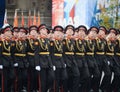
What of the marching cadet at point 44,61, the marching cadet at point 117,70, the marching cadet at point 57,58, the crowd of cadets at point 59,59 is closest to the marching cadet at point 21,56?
the crowd of cadets at point 59,59

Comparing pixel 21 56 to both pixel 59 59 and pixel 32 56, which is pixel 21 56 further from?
pixel 59 59

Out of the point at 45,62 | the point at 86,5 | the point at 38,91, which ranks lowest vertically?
the point at 38,91

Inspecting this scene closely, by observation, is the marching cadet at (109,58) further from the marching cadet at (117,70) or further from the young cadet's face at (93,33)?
the young cadet's face at (93,33)

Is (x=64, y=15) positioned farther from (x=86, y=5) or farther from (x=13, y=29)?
(x=13, y=29)

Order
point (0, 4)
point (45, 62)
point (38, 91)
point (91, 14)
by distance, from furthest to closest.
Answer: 1. point (0, 4)
2. point (91, 14)
3. point (38, 91)
4. point (45, 62)

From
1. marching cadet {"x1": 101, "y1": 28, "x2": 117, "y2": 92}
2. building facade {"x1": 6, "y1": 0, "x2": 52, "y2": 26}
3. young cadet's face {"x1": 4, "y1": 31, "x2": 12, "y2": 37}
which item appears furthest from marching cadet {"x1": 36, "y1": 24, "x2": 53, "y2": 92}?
building facade {"x1": 6, "y1": 0, "x2": 52, "y2": 26}

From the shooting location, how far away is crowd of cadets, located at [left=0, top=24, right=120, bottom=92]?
10594 millimetres

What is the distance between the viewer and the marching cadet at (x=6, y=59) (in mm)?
10578

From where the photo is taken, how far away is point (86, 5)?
20.9 meters

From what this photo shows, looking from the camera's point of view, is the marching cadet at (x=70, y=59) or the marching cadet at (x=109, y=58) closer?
the marching cadet at (x=70, y=59)

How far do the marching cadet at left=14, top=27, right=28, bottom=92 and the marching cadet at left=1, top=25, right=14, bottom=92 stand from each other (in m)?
0.31

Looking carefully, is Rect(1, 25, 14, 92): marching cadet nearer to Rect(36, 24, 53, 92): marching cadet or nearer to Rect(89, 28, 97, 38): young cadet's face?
Rect(36, 24, 53, 92): marching cadet

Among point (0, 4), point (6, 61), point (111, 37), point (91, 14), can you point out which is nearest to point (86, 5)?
point (91, 14)

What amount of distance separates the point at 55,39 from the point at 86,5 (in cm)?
1036
